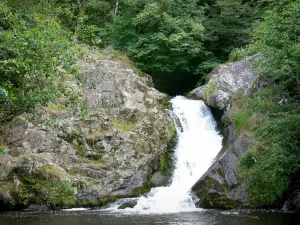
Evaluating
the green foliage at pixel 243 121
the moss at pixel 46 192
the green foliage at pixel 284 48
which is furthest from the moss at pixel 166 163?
the green foliage at pixel 284 48

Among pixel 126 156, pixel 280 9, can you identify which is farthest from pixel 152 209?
pixel 280 9

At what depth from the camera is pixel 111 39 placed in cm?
2988

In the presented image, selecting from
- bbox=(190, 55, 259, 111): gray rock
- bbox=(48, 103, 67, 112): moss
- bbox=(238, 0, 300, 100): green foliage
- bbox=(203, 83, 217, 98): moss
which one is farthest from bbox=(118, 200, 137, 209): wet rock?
bbox=(203, 83, 217, 98): moss

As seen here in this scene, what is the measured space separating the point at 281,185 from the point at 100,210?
8131 mm

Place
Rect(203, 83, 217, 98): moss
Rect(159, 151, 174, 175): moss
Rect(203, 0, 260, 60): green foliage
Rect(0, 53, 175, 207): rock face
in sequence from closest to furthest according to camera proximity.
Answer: Rect(0, 53, 175, 207): rock face
Rect(159, 151, 174, 175): moss
Rect(203, 83, 217, 98): moss
Rect(203, 0, 260, 60): green foliage

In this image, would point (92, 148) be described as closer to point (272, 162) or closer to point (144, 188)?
point (144, 188)

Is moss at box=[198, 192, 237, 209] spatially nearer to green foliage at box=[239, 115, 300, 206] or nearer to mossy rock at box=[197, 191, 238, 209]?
mossy rock at box=[197, 191, 238, 209]

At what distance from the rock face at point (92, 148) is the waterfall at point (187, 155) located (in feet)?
3.19

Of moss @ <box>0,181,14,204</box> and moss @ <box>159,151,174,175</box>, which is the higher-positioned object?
moss @ <box>159,151,174,175</box>

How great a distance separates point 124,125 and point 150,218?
780cm

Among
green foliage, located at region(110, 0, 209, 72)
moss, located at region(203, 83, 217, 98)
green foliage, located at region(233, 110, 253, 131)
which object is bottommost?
green foliage, located at region(233, 110, 253, 131)

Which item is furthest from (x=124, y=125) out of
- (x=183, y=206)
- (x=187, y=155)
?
(x=183, y=206)

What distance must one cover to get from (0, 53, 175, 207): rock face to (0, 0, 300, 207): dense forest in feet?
6.59

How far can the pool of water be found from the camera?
43.7 feet
